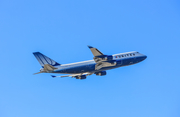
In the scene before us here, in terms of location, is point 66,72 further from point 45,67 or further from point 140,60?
point 140,60

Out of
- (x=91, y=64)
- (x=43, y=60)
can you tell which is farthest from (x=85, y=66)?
(x=43, y=60)

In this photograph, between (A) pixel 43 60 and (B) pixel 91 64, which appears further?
(A) pixel 43 60

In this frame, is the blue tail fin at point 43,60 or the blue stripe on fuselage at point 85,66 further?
the blue tail fin at point 43,60

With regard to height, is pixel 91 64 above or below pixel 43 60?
below

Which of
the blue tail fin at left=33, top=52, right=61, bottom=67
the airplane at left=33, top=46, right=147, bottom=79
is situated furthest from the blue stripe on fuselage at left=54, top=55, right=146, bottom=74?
the blue tail fin at left=33, top=52, right=61, bottom=67

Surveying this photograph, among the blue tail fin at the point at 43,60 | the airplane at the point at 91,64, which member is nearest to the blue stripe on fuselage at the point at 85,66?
the airplane at the point at 91,64

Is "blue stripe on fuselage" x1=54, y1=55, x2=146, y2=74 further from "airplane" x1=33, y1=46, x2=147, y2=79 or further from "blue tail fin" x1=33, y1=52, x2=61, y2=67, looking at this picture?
"blue tail fin" x1=33, y1=52, x2=61, y2=67

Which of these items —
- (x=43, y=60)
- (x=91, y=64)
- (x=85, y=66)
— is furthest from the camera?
(x=43, y=60)

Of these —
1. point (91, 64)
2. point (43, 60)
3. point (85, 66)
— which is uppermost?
point (43, 60)

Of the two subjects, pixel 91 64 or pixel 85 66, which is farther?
pixel 91 64

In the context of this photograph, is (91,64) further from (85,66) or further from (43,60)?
(43,60)

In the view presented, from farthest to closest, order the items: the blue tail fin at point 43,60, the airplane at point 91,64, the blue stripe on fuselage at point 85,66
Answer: the blue tail fin at point 43,60, the blue stripe on fuselage at point 85,66, the airplane at point 91,64

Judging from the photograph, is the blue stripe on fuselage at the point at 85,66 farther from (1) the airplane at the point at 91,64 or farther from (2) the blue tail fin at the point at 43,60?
(2) the blue tail fin at the point at 43,60

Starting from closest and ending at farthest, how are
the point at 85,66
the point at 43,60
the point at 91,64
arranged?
the point at 85,66, the point at 91,64, the point at 43,60
